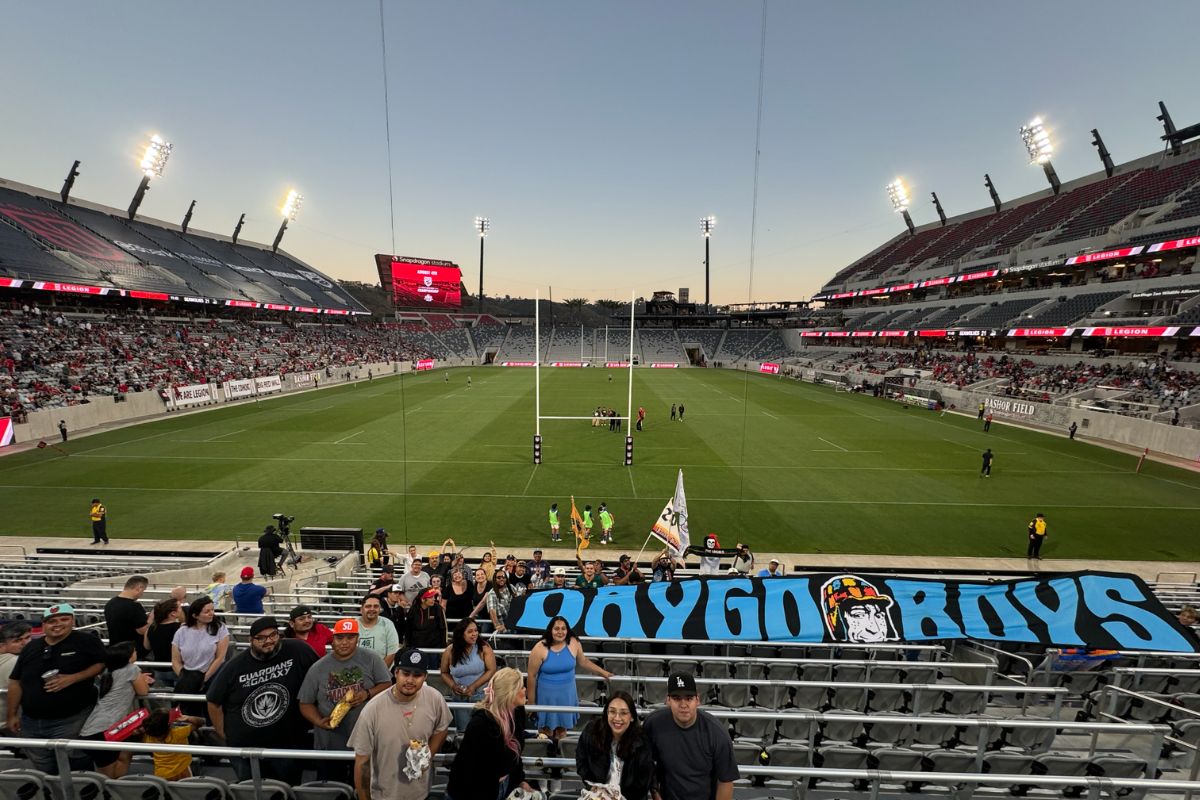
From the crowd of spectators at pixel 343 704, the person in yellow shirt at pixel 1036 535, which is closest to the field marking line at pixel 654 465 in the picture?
the person in yellow shirt at pixel 1036 535

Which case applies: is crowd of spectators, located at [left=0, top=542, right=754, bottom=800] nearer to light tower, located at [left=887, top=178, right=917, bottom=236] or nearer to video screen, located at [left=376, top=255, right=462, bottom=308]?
video screen, located at [left=376, top=255, right=462, bottom=308]

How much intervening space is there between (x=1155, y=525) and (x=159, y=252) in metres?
83.0

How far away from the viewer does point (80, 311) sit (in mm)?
43781

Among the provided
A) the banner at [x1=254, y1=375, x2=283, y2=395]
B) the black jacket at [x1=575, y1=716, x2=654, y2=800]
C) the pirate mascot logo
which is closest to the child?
the black jacket at [x1=575, y1=716, x2=654, y2=800]

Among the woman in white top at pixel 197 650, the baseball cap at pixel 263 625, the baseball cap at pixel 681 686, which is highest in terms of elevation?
the baseball cap at pixel 263 625

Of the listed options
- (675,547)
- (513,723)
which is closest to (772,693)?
(513,723)

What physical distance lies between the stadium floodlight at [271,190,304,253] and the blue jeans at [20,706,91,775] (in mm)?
87510

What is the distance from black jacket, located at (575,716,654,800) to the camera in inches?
126

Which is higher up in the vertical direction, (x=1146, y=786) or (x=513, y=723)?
(x=513, y=723)

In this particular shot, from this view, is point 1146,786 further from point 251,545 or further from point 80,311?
point 80,311

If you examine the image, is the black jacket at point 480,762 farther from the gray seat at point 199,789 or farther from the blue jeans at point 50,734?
the blue jeans at point 50,734

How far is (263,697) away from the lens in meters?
3.94

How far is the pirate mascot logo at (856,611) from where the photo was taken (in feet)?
21.3

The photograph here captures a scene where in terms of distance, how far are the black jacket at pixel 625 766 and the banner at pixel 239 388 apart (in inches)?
1864
